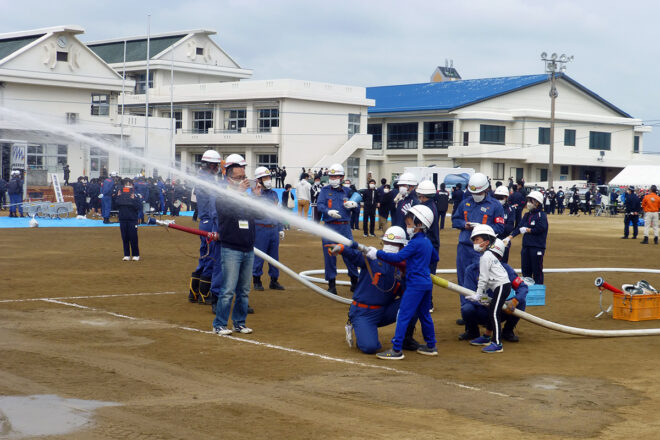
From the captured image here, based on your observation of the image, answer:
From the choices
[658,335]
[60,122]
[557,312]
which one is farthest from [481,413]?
[60,122]

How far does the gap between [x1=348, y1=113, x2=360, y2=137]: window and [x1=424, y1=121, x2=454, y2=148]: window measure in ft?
35.5

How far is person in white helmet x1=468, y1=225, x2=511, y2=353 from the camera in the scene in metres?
10.7

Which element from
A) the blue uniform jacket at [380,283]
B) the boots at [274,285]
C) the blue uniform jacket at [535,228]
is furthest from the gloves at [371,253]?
the boots at [274,285]

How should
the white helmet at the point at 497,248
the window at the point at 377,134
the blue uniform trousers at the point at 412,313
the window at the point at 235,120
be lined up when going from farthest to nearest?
1. the window at the point at 377,134
2. the window at the point at 235,120
3. the white helmet at the point at 497,248
4. the blue uniform trousers at the point at 412,313

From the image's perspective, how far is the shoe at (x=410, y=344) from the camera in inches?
413

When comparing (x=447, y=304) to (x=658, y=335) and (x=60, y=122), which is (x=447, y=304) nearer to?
(x=658, y=335)

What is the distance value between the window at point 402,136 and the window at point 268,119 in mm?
19012

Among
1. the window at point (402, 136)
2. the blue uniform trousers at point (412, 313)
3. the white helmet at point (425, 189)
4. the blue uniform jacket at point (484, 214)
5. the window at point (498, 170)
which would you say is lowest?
the blue uniform trousers at point (412, 313)

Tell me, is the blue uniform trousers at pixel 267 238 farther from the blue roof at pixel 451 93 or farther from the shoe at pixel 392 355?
the blue roof at pixel 451 93

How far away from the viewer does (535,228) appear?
1488 centimetres

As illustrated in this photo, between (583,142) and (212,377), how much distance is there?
251ft

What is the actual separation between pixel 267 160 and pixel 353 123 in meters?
9.11

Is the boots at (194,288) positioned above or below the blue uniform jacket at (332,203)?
below

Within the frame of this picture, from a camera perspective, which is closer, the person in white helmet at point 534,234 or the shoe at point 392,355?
the shoe at point 392,355
